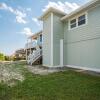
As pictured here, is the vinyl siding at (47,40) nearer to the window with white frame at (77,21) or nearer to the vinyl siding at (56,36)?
the vinyl siding at (56,36)

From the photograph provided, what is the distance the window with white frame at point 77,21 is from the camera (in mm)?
11562

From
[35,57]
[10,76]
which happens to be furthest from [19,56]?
[10,76]

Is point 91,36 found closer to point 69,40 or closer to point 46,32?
point 69,40

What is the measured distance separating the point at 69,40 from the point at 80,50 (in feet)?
6.28

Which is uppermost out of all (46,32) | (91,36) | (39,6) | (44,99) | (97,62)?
(39,6)

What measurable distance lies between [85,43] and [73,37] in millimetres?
1747

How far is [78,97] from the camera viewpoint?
4.97m

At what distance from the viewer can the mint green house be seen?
1027 centimetres

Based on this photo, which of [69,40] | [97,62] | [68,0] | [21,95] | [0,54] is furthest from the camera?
[0,54]

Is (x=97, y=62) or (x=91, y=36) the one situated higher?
(x=91, y=36)

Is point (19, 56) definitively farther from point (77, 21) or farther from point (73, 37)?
point (77, 21)

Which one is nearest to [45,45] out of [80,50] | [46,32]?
[46,32]

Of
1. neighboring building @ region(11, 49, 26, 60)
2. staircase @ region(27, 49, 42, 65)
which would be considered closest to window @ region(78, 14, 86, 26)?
staircase @ region(27, 49, 42, 65)

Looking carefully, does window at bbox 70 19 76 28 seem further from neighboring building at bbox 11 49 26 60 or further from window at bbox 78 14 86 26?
neighboring building at bbox 11 49 26 60
